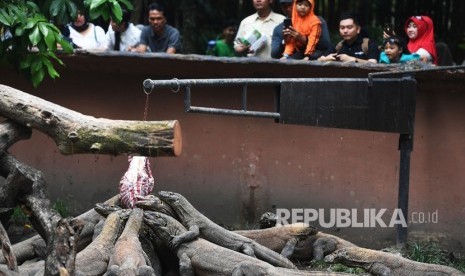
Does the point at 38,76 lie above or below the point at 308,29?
below

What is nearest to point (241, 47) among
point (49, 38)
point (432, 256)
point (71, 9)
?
point (71, 9)

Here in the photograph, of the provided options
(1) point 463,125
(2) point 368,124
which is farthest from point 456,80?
(2) point 368,124

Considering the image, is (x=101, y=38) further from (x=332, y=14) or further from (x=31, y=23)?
(x=332, y=14)

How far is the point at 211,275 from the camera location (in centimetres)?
875

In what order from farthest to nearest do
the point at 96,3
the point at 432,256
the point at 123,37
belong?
the point at 123,37 → the point at 432,256 → the point at 96,3

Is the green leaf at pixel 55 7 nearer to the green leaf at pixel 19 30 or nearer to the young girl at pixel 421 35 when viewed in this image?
the green leaf at pixel 19 30

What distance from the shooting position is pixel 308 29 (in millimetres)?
11703

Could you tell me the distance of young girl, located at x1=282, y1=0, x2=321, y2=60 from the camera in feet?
38.3

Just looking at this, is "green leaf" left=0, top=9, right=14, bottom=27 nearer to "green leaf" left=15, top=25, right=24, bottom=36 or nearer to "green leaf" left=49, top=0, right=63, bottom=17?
"green leaf" left=15, top=25, right=24, bottom=36

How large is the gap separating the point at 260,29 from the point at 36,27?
345 cm

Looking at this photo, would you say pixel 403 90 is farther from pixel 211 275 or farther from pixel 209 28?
pixel 209 28

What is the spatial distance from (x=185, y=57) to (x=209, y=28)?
592 cm

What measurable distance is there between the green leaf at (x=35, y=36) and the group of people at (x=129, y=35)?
2.95 m

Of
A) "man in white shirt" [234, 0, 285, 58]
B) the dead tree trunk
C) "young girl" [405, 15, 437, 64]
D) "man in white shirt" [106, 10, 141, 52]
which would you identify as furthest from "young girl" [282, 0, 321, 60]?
the dead tree trunk
